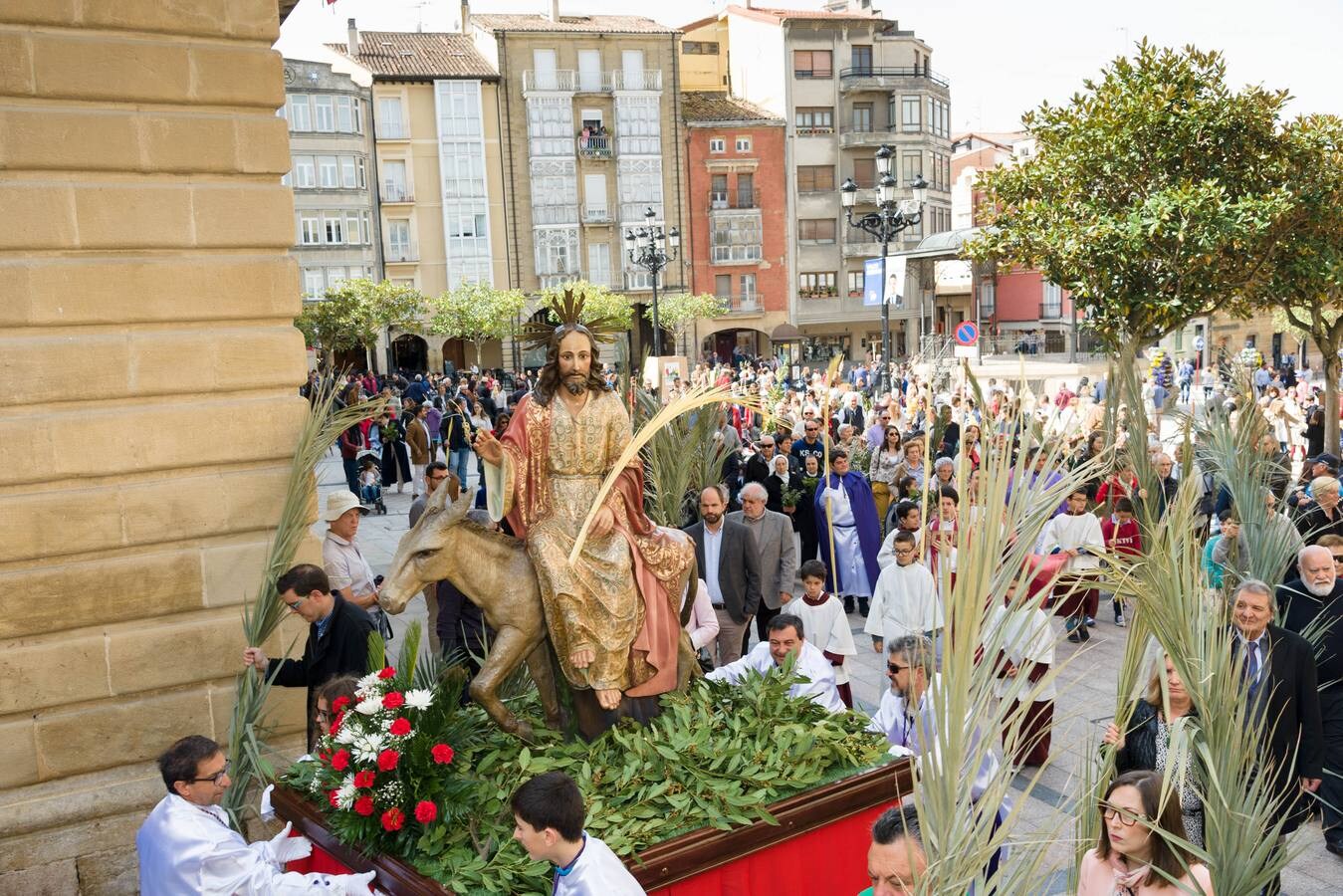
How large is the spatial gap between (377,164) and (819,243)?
1984 centimetres

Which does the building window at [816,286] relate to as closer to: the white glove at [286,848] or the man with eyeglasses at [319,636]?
the man with eyeglasses at [319,636]

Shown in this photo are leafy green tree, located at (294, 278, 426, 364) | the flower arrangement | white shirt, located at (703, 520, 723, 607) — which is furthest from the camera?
leafy green tree, located at (294, 278, 426, 364)

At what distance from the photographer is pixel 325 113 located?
43.4m

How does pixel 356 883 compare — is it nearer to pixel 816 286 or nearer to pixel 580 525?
pixel 580 525

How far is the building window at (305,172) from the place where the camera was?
142 ft

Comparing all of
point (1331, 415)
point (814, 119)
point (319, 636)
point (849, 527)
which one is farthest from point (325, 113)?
point (319, 636)

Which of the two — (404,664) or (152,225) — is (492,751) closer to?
(404,664)

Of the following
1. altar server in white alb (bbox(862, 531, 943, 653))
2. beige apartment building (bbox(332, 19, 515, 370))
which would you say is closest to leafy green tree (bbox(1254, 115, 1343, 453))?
altar server in white alb (bbox(862, 531, 943, 653))

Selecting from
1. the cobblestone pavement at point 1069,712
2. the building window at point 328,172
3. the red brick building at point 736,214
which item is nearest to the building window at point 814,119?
the red brick building at point 736,214

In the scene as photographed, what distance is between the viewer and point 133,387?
6086 millimetres

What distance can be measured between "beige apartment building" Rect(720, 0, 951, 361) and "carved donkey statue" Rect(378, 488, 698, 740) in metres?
45.9

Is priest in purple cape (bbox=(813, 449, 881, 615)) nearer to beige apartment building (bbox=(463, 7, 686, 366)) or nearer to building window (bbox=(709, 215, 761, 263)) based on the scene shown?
beige apartment building (bbox=(463, 7, 686, 366))

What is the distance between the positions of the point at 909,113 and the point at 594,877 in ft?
169

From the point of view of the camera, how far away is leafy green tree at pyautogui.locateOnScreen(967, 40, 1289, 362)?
14.9 m
